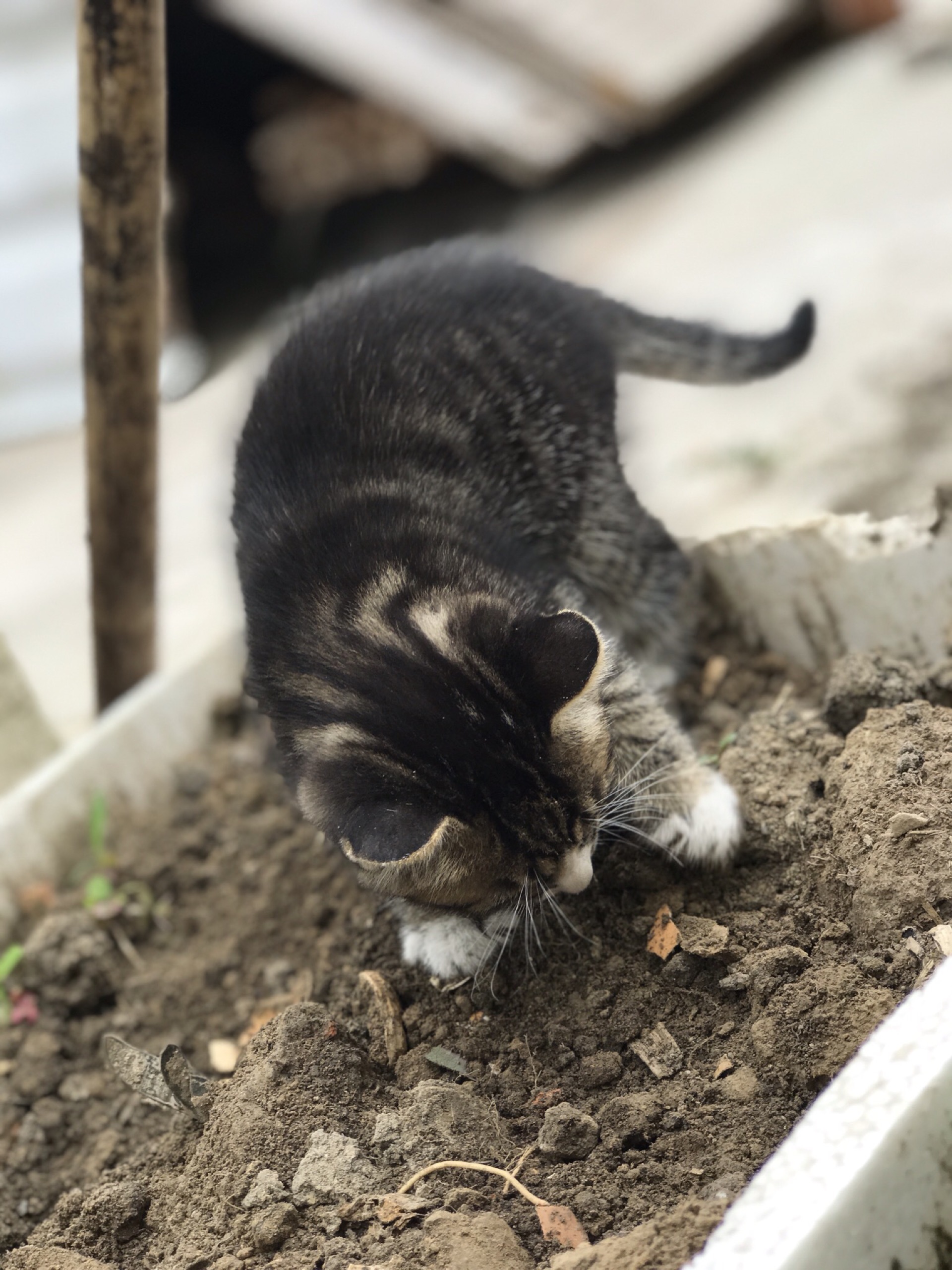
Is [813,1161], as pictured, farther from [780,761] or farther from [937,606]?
[937,606]

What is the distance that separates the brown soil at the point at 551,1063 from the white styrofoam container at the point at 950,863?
21 cm

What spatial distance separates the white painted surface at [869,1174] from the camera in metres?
1.42

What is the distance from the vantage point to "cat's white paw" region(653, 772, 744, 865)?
2.36 m

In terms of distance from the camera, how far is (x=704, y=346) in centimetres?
352

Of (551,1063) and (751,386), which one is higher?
(551,1063)

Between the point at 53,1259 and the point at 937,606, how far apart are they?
2.19 metres

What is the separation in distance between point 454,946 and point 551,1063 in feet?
1.15

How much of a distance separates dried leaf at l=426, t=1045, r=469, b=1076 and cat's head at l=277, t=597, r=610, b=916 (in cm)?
27

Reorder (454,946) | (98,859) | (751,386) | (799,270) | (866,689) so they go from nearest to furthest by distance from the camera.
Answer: (454,946)
(866,689)
(98,859)
(751,386)
(799,270)

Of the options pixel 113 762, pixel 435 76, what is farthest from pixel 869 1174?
pixel 435 76

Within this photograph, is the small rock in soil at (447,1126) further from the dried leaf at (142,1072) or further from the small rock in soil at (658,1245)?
the dried leaf at (142,1072)

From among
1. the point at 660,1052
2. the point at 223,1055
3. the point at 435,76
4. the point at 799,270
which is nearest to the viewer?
the point at 660,1052

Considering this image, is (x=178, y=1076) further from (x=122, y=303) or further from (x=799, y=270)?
(x=799, y=270)

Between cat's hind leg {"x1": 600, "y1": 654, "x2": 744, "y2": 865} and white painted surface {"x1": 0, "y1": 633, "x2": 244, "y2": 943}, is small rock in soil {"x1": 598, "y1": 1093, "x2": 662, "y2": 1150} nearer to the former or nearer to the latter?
cat's hind leg {"x1": 600, "y1": 654, "x2": 744, "y2": 865}
